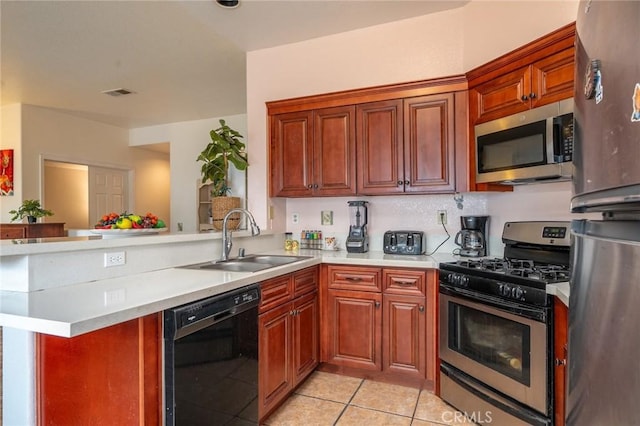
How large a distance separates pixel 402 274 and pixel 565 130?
1263mm

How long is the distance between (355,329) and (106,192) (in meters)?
5.29

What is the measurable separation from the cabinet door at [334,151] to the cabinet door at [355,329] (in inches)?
33.5

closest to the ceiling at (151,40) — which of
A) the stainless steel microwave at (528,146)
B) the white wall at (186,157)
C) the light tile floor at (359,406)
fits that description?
the white wall at (186,157)

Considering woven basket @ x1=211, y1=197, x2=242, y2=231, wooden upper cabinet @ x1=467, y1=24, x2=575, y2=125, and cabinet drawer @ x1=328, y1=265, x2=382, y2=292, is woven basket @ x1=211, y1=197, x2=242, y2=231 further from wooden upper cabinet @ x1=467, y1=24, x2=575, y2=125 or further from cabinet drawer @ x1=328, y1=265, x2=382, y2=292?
wooden upper cabinet @ x1=467, y1=24, x2=575, y2=125

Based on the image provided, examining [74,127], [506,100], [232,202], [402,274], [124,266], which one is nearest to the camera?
[124,266]

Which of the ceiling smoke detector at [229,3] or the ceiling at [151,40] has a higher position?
the ceiling at [151,40]

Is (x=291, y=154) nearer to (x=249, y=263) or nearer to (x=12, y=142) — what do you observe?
(x=249, y=263)

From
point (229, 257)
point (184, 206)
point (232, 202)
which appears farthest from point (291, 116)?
point (184, 206)

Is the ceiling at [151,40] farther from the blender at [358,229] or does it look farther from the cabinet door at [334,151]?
the blender at [358,229]

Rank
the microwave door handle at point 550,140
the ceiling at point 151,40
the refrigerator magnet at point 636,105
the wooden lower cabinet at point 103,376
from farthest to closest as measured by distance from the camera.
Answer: the ceiling at point 151,40 < the microwave door handle at point 550,140 < the wooden lower cabinet at point 103,376 < the refrigerator magnet at point 636,105

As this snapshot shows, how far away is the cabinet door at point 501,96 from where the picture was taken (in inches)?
84.0

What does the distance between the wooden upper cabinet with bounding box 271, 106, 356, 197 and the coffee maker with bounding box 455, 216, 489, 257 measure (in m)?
0.91

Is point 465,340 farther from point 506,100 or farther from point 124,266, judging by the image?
point 124,266

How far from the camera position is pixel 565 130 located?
1.88 m
